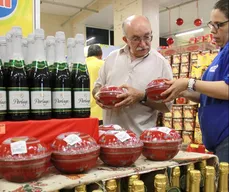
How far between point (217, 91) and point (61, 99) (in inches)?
27.5

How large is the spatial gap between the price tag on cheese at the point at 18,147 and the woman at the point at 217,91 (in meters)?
0.75

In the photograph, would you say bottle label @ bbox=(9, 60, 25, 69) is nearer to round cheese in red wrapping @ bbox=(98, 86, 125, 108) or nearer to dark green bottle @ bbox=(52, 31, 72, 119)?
dark green bottle @ bbox=(52, 31, 72, 119)

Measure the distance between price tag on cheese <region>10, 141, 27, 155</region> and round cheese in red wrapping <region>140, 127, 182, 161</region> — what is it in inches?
20.8

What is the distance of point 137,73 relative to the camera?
6.48 feet

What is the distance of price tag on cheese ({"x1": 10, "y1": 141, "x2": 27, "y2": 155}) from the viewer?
98 centimetres

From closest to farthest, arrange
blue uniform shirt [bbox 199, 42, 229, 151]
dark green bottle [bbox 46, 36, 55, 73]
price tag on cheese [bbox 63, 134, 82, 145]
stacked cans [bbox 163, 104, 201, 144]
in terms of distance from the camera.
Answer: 1. price tag on cheese [bbox 63, 134, 82, 145]
2. dark green bottle [bbox 46, 36, 55, 73]
3. blue uniform shirt [bbox 199, 42, 229, 151]
4. stacked cans [bbox 163, 104, 201, 144]

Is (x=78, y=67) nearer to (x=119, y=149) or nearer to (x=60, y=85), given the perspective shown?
(x=60, y=85)

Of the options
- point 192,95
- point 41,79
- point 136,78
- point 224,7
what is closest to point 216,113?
point 192,95

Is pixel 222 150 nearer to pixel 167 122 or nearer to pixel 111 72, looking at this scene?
pixel 111 72

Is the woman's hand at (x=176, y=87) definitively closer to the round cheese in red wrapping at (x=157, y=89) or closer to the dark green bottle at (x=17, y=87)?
the round cheese in red wrapping at (x=157, y=89)

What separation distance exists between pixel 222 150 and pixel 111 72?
3.15 feet

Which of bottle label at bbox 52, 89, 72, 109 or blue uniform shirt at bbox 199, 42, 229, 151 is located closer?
bottle label at bbox 52, 89, 72, 109

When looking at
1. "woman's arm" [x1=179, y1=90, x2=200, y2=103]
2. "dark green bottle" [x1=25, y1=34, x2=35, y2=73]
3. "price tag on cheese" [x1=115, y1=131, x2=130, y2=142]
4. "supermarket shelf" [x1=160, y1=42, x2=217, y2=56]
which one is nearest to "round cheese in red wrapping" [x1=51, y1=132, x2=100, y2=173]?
"price tag on cheese" [x1=115, y1=131, x2=130, y2=142]

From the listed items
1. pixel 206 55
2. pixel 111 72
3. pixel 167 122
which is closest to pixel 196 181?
pixel 111 72
